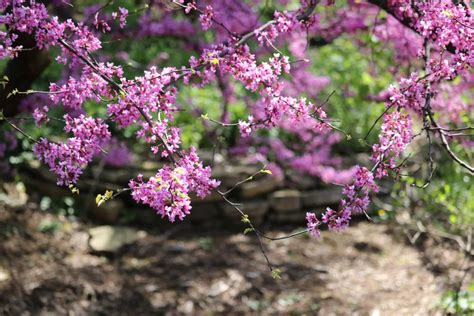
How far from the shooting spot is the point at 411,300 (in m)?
4.77

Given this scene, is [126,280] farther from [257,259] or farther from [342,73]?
[342,73]

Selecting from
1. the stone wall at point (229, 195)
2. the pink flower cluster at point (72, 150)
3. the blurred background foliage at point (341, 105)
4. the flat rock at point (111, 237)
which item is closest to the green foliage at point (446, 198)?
the blurred background foliage at point (341, 105)

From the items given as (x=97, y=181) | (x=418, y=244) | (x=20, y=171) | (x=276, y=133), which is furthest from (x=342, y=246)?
(x=20, y=171)

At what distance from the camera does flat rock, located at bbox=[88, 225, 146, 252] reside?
5234mm

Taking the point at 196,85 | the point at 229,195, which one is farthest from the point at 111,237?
the point at 196,85

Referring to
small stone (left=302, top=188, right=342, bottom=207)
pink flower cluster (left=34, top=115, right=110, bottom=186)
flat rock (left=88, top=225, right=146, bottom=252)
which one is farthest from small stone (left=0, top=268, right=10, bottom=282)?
small stone (left=302, top=188, right=342, bottom=207)

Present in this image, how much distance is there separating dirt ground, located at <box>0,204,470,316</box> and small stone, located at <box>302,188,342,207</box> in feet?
1.45

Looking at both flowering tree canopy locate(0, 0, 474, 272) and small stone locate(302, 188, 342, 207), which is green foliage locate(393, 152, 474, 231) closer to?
small stone locate(302, 188, 342, 207)

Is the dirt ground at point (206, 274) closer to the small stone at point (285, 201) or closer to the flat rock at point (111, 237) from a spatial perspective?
the flat rock at point (111, 237)

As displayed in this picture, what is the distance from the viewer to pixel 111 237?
5.41 meters

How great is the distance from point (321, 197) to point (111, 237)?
2202 mm

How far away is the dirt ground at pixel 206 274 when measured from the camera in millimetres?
4566

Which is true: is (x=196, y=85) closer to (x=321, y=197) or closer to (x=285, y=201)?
(x=285, y=201)

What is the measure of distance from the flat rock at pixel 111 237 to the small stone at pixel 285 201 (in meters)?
1.37
